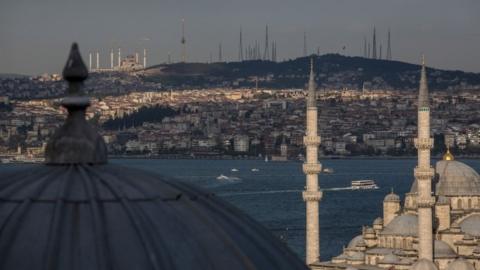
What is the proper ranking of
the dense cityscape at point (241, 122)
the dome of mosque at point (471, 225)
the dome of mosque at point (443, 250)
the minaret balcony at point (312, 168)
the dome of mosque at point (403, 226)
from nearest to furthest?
the minaret balcony at point (312, 168), the dome of mosque at point (443, 250), the dome of mosque at point (403, 226), the dome of mosque at point (471, 225), the dense cityscape at point (241, 122)

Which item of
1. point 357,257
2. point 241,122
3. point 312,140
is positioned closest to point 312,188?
point 312,140

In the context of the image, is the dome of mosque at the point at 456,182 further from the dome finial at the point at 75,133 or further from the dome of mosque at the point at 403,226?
the dome finial at the point at 75,133

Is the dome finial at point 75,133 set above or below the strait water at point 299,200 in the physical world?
above

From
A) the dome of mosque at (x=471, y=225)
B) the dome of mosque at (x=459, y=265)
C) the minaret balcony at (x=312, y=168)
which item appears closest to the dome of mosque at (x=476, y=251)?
the dome of mosque at (x=471, y=225)

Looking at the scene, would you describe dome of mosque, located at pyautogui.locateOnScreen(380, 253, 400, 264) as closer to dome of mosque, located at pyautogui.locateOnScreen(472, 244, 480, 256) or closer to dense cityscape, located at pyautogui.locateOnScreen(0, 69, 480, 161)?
dome of mosque, located at pyautogui.locateOnScreen(472, 244, 480, 256)

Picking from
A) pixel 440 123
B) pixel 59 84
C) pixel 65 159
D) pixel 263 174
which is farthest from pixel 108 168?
pixel 59 84
